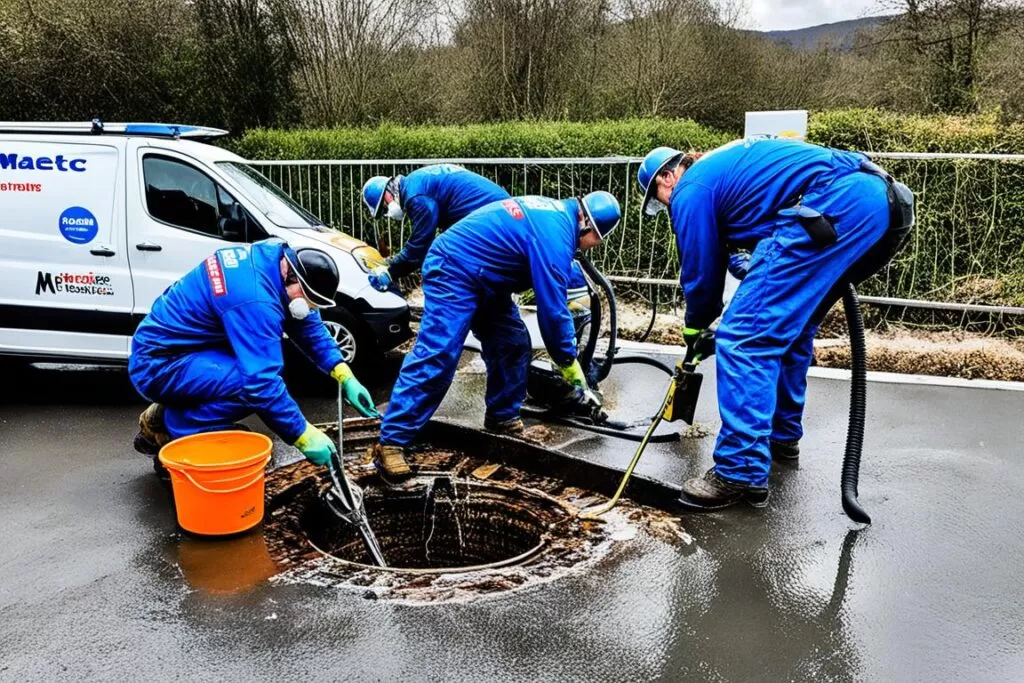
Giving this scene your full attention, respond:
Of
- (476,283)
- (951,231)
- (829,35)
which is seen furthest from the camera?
(829,35)

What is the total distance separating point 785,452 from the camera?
17.4 feet

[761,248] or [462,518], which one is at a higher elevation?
[761,248]

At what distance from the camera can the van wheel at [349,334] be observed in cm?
679

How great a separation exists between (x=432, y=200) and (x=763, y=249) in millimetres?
3270

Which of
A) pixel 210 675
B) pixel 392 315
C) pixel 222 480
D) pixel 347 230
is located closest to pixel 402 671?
pixel 210 675

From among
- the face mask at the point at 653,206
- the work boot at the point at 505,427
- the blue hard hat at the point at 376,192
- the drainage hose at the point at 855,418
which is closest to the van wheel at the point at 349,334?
the blue hard hat at the point at 376,192

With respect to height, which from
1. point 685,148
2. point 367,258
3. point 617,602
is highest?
point 685,148

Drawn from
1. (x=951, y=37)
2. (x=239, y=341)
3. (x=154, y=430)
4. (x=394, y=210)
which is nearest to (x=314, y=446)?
(x=239, y=341)

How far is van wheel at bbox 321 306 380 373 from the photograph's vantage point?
22.3 feet

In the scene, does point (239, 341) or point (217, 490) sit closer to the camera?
point (217, 490)

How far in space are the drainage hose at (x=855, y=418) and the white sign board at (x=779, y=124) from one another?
8.37 feet

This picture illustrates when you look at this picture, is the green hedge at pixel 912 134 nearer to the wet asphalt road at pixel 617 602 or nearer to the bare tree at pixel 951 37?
the wet asphalt road at pixel 617 602

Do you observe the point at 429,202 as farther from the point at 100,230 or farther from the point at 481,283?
the point at 100,230

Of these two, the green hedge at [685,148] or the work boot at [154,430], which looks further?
the green hedge at [685,148]
